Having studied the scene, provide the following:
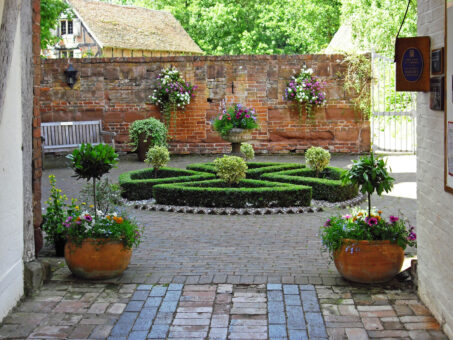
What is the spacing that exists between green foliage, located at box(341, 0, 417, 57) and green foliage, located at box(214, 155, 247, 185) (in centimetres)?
832

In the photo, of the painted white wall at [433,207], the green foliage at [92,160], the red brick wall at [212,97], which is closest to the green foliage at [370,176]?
the painted white wall at [433,207]

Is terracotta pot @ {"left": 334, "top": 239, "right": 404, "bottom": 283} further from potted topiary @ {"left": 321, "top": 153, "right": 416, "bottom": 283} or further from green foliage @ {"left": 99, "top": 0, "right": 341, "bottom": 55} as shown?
green foliage @ {"left": 99, "top": 0, "right": 341, "bottom": 55}

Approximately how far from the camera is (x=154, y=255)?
6.14m

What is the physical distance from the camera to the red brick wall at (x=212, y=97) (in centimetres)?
1512

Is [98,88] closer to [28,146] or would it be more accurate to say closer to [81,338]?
[28,146]

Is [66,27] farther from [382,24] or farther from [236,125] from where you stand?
[236,125]

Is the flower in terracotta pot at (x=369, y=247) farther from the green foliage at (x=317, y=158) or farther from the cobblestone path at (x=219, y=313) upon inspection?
the green foliage at (x=317, y=158)

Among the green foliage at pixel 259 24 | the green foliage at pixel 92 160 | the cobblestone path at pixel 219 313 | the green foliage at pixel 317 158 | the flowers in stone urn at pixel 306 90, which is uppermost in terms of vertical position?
the green foliage at pixel 259 24

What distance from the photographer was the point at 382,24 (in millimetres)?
17359

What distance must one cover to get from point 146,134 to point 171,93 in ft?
4.64

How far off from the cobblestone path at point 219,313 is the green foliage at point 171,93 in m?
10.3

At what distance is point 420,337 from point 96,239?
105 inches

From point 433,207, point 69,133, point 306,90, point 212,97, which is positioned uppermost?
point 306,90

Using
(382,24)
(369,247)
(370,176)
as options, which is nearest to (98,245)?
(369,247)
